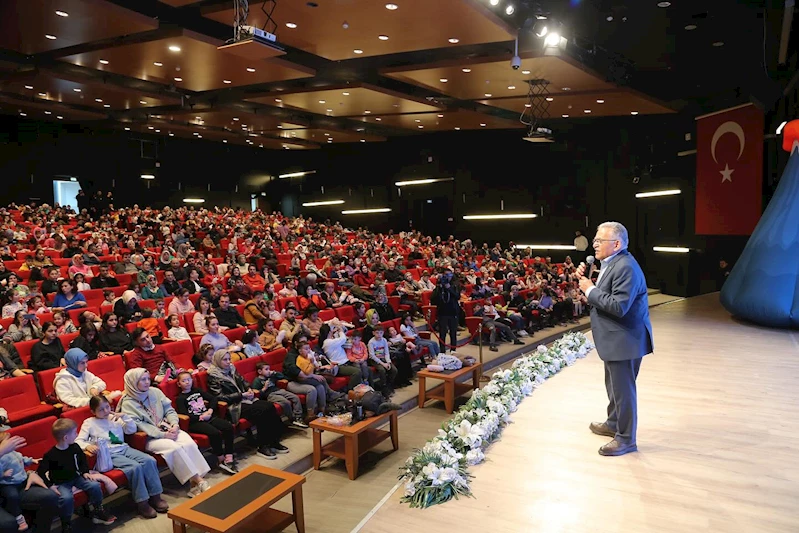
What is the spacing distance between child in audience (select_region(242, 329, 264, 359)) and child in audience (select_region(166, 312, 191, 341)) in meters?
0.72

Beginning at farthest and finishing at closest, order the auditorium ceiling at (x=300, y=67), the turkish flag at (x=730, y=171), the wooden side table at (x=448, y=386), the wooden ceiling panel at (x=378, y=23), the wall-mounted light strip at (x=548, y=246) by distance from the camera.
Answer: the wall-mounted light strip at (x=548, y=246), the turkish flag at (x=730, y=171), the auditorium ceiling at (x=300, y=67), the wooden ceiling panel at (x=378, y=23), the wooden side table at (x=448, y=386)

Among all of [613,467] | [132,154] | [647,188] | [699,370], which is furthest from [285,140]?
[613,467]

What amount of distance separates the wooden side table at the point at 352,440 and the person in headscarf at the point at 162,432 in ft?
3.20

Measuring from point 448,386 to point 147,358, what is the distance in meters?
3.15

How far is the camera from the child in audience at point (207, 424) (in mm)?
4566

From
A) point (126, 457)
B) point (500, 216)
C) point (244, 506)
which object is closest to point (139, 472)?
point (126, 457)

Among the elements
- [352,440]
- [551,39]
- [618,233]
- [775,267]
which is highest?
[551,39]

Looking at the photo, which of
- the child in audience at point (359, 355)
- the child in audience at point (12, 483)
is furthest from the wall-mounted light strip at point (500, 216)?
the child in audience at point (12, 483)

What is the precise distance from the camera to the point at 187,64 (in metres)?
9.12

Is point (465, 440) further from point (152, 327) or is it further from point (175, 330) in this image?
point (152, 327)

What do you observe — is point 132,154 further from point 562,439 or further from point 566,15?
point 562,439

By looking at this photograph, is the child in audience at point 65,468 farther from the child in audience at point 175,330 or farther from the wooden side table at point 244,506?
the child in audience at point 175,330

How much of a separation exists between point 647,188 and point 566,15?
706cm

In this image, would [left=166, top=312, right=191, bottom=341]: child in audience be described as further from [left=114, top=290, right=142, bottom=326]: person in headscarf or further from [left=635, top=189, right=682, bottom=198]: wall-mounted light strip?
[left=635, top=189, right=682, bottom=198]: wall-mounted light strip
